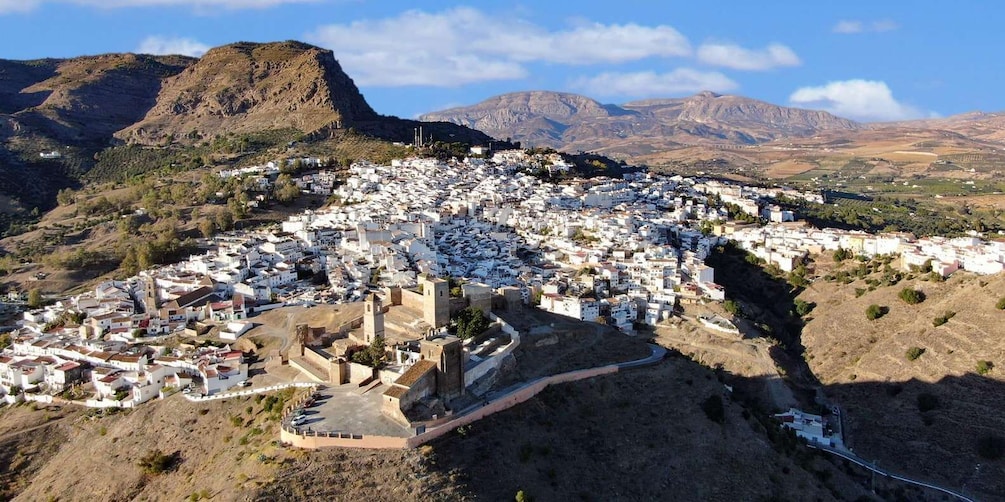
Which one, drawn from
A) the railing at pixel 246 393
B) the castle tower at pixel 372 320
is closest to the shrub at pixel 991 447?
the castle tower at pixel 372 320

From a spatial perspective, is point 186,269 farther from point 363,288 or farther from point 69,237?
point 69,237

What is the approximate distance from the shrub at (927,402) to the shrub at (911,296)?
7224mm

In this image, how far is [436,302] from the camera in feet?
77.0

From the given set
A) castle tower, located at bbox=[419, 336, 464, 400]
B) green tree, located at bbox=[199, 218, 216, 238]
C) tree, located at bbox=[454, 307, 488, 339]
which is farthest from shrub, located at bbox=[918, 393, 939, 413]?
green tree, located at bbox=[199, 218, 216, 238]

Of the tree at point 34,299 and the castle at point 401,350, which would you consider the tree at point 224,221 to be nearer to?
the tree at point 34,299

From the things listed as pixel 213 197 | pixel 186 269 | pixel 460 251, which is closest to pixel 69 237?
pixel 213 197

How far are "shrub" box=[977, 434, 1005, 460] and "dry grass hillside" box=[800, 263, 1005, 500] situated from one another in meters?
0.15

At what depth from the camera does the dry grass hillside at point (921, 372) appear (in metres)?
25.4

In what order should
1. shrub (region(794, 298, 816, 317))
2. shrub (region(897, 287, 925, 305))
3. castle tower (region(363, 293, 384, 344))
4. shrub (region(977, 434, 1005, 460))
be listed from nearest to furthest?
1. castle tower (region(363, 293, 384, 344))
2. shrub (region(977, 434, 1005, 460))
3. shrub (region(897, 287, 925, 305))
4. shrub (region(794, 298, 816, 317))

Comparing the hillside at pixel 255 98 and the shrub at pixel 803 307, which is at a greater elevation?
the hillside at pixel 255 98

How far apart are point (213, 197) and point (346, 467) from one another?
42162 millimetres

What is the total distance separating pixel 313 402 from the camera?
62.6ft

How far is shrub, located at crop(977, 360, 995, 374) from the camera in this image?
90.0 feet

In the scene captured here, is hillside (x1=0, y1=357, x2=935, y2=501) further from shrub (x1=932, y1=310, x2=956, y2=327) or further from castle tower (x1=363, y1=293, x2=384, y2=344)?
shrub (x1=932, y1=310, x2=956, y2=327)
